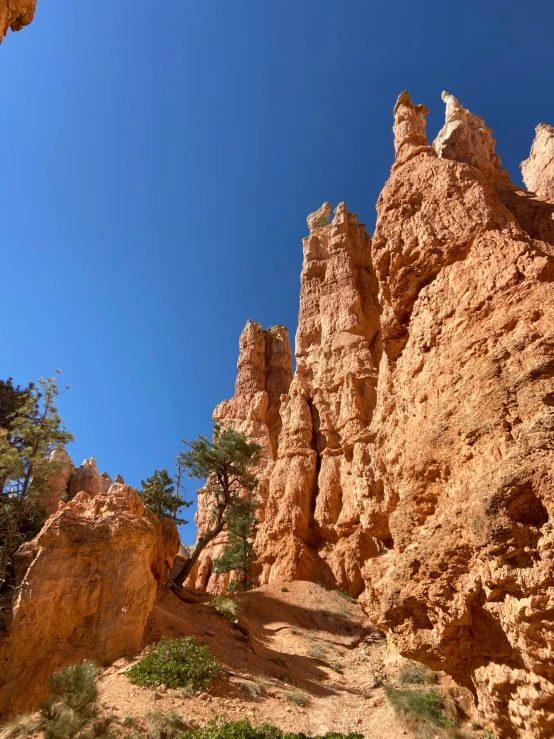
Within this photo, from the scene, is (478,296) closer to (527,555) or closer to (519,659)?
(527,555)

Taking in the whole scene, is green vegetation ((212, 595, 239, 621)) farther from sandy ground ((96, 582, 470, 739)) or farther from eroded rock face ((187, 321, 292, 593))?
eroded rock face ((187, 321, 292, 593))

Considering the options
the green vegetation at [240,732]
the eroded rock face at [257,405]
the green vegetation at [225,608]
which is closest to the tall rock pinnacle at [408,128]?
the green vegetation at [240,732]

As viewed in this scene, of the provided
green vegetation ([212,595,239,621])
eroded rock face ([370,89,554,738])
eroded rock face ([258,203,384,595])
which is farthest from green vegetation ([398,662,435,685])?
eroded rock face ([258,203,384,595])

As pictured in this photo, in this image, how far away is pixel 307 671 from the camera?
14.6 metres

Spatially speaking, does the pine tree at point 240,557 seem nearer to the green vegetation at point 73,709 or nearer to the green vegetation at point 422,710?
the green vegetation at point 422,710

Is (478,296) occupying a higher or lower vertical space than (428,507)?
higher

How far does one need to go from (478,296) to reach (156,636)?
12.3 metres

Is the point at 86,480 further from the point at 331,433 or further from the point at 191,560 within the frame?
the point at 331,433

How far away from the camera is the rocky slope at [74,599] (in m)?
10.1

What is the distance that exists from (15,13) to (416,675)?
16.8 meters

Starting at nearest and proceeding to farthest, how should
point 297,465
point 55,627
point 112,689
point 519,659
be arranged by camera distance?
point 519,659 → point 112,689 → point 55,627 → point 297,465

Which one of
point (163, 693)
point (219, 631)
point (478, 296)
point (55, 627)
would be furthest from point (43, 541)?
point (478, 296)

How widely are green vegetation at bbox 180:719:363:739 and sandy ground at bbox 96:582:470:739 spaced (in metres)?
0.72

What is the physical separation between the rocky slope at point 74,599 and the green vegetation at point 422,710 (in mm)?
6675
